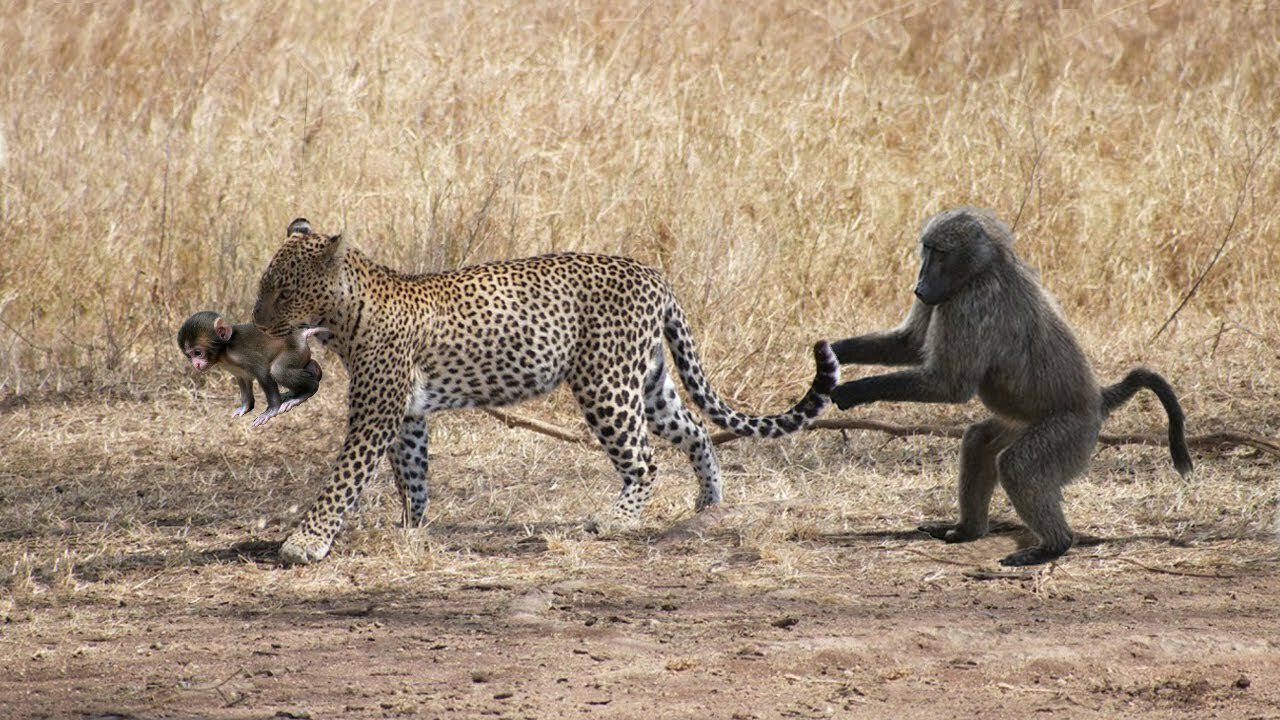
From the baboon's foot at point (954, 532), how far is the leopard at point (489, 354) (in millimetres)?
638

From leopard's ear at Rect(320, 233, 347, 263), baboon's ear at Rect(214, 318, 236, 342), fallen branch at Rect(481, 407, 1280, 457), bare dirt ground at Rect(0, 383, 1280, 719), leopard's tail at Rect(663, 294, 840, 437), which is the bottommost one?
bare dirt ground at Rect(0, 383, 1280, 719)

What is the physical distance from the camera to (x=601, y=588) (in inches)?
226

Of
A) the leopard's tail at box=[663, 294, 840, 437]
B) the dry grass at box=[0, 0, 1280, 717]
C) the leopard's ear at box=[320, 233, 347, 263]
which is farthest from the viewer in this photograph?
the leopard's tail at box=[663, 294, 840, 437]

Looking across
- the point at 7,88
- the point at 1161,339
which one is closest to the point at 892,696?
the point at 1161,339

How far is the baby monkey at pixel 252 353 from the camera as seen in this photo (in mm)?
6191

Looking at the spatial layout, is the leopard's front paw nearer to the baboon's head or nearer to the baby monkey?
the baby monkey

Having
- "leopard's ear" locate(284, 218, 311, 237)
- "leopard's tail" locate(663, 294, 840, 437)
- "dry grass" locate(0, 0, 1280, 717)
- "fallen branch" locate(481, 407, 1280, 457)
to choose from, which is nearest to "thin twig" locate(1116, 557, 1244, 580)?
"dry grass" locate(0, 0, 1280, 717)

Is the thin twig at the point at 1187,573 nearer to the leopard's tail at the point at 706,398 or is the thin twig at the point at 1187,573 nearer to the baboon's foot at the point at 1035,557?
the baboon's foot at the point at 1035,557

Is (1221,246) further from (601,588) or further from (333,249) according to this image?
(333,249)

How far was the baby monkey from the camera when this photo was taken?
20.3 feet

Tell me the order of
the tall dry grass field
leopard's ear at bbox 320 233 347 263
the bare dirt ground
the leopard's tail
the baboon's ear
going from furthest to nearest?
the tall dry grass field, the leopard's tail, leopard's ear at bbox 320 233 347 263, the baboon's ear, the bare dirt ground

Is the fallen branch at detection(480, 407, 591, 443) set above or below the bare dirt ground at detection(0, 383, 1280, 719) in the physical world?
above

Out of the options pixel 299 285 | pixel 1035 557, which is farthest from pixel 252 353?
pixel 1035 557

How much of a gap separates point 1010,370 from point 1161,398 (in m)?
0.55
